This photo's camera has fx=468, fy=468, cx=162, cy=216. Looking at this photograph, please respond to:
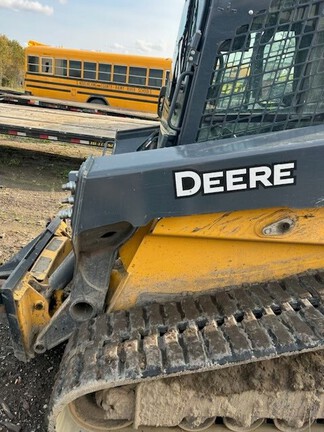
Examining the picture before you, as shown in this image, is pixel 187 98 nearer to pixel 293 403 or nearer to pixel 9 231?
pixel 293 403

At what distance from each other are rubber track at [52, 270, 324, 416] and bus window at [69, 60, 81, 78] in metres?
17.1

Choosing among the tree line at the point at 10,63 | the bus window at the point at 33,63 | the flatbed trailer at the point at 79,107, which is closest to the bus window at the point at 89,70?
the flatbed trailer at the point at 79,107

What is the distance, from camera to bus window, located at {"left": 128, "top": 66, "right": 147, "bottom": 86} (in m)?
17.3

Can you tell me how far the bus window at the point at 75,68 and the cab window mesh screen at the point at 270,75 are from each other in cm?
1707

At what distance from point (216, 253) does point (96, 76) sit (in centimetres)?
1682

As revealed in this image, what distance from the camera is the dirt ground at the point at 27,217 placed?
119 inches

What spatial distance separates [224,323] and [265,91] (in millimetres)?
1148

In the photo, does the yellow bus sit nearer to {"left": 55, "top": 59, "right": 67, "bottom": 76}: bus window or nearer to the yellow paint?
{"left": 55, "top": 59, "right": 67, "bottom": 76}: bus window

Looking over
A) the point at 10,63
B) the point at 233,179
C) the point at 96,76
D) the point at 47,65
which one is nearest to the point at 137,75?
the point at 96,76

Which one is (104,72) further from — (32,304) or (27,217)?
(32,304)

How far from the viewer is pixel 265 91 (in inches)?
89.6

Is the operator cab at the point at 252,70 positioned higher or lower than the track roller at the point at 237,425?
higher

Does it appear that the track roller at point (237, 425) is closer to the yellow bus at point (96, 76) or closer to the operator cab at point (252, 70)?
the operator cab at point (252, 70)

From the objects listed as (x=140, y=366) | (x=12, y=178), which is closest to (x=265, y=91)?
(x=140, y=366)
